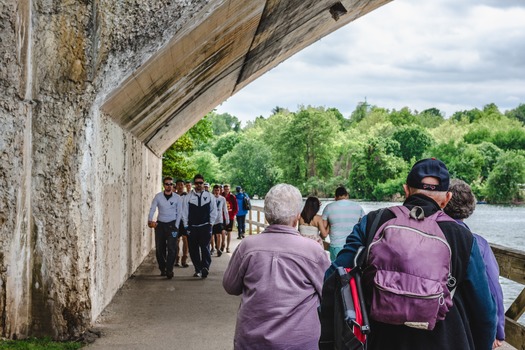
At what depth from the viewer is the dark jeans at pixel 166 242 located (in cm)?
1285

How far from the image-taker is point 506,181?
91.8 meters

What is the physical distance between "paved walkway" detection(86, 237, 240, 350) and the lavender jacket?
3624mm

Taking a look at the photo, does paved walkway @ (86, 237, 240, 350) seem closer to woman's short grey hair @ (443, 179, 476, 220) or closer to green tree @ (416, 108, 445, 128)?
woman's short grey hair @ (443, 179, 476, 220)

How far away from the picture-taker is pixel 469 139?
117 m

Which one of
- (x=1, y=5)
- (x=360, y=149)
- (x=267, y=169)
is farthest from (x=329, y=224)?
(x=360, y=149)

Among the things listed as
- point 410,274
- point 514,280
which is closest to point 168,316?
point 514,280

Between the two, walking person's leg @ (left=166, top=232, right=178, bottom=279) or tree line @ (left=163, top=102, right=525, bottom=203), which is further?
tree line @ (left=163, top=102, right=525, bottom=203)

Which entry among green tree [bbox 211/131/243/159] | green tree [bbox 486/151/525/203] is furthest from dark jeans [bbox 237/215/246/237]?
green tree [bbox 211/131/243/159]

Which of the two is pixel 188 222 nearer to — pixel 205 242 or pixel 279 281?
pixel 205 242

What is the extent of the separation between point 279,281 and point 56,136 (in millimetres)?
3964

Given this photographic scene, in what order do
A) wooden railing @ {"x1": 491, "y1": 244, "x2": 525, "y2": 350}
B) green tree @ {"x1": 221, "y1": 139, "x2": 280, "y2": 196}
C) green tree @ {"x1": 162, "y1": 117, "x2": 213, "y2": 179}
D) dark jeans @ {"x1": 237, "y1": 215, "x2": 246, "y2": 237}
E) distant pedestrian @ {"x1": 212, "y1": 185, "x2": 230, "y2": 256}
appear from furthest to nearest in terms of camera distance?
1. green tree @ {"x1": 221, "y1": 139, "x2": 280, "y2": 196}
2. green tree @ {"x1": 162, "y1": 117, "x2": 213, "y2": 179}
3. dark jeans @ {"x1": 237, "y1": 215, "x2": 246, "y2": 237}
4. distant pedestrian @ {"x1": 212, "y1": 185, "x2": 230, "y2": 256}
5. wooden railing @ {"x1": 491, "y1": 244, "x2": 525, "y2": 350}

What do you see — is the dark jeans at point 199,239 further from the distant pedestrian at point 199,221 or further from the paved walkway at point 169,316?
the paved walkway at point 169,316

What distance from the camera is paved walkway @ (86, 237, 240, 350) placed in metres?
7.70

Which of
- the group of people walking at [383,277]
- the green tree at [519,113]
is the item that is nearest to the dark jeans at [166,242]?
the group of people walking at [383,277]
